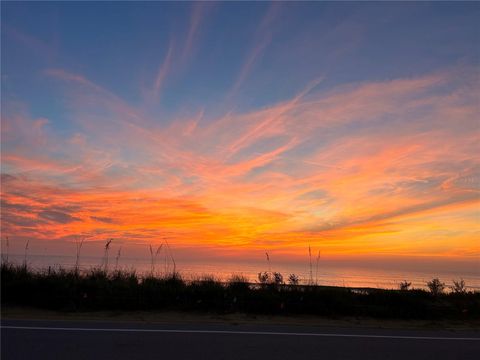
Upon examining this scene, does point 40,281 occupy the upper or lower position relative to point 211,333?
upper

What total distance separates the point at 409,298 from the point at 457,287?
4.39m

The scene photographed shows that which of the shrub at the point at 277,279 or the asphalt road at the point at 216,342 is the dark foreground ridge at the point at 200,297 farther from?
the asphalt road at the point at 216,342

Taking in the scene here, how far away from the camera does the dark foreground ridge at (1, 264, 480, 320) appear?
1251cm

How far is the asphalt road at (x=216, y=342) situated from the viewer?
7629 millimetres

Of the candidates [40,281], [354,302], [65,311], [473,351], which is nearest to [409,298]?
[354,302]

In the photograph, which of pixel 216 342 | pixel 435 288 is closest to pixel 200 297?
pixel 216 342

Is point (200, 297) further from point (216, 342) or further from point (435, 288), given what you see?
point (435, 288)

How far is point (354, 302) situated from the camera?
46.9ft

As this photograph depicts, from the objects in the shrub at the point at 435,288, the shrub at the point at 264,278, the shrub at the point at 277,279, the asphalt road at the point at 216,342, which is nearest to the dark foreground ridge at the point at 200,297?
the shrub at the point at 277,279

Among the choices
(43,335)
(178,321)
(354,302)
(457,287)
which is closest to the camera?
(43,335)

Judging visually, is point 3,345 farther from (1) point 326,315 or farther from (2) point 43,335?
(1) point 326,315

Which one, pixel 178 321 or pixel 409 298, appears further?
pixel 409 298

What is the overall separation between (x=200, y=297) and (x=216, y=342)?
4997 millimetres

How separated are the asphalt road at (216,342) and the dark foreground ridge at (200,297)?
8.08 feet
